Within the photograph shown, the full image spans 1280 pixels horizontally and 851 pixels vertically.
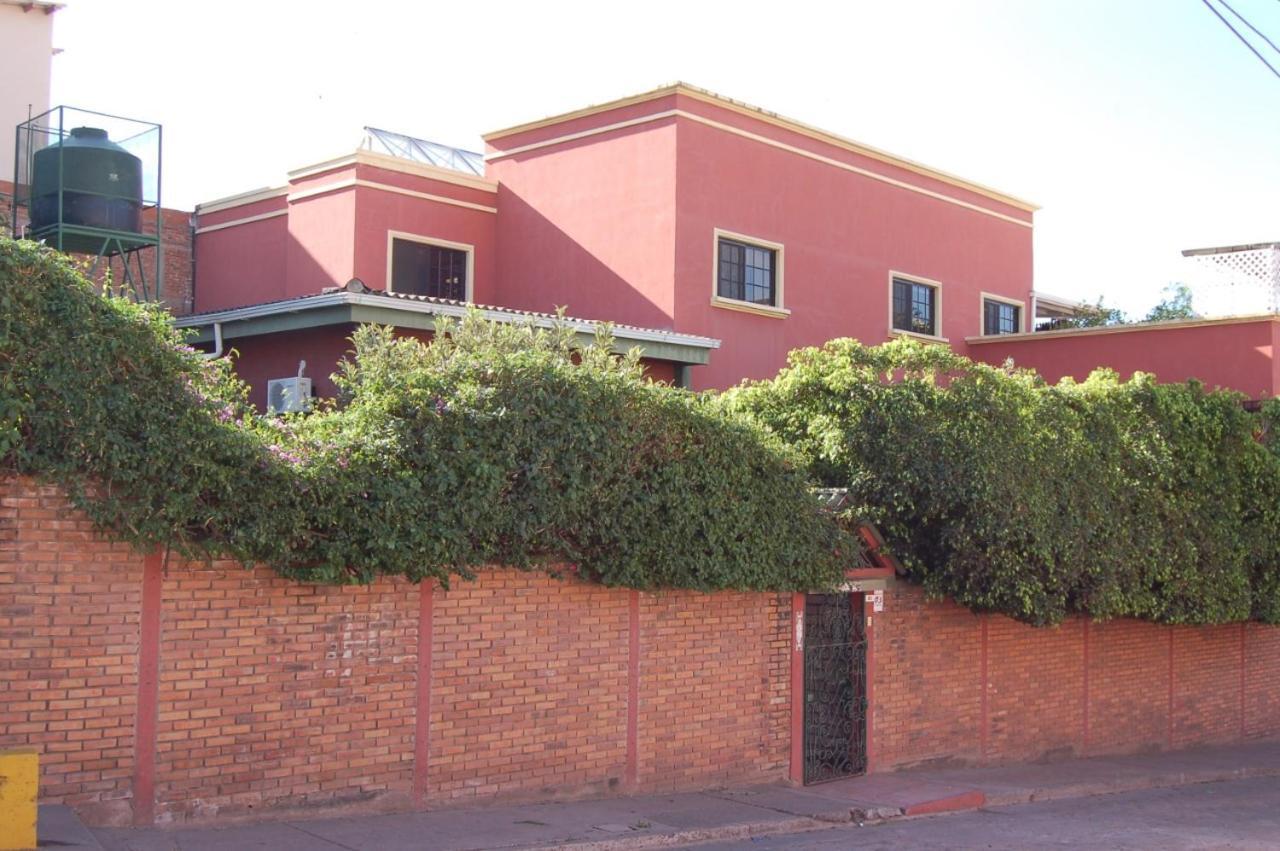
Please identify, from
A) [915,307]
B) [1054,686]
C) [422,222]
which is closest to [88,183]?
[422,222]

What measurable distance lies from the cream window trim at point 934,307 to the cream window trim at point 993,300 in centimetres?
124

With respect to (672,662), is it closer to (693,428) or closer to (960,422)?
(693,428)

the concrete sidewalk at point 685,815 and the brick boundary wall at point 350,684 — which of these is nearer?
the brick boundary wall at point 350,684

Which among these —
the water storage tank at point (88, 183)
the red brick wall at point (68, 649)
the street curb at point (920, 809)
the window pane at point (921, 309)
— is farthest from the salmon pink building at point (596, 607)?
the water storage tank at point (88, 183)

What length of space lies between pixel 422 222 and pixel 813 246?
266 inches

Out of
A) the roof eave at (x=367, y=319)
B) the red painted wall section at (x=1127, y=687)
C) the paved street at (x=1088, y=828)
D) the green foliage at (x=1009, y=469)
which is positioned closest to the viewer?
the paved street at (x=1088, y=828)

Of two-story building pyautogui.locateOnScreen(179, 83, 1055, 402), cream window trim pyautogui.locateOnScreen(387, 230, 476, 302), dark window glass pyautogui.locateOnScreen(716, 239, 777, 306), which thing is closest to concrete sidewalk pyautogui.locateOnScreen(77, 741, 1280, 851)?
two-story building pyautogui.locateOnScreen(179, 83, 1055, 402)

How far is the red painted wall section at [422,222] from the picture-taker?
846 inches

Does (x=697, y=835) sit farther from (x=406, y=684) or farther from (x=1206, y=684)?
(x=1206, y=684)

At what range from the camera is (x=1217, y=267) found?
999 inches

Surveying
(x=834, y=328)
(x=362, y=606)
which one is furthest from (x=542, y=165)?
(x=362, y=606)

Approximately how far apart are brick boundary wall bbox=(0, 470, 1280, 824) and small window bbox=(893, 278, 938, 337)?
960 cm

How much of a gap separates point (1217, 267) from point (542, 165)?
13.1 m

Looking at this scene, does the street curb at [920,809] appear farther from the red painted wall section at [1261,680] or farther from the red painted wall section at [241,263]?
the red painted wall section at [241,263]
